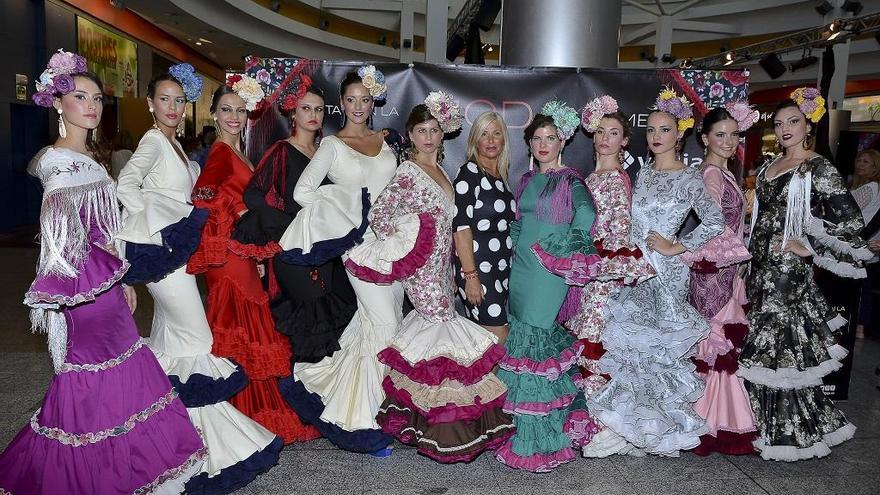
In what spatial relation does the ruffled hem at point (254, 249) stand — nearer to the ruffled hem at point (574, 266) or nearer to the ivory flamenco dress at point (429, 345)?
the ivory flamenco dress at point (429, 345)

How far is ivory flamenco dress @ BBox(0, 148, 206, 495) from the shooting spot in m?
2.62

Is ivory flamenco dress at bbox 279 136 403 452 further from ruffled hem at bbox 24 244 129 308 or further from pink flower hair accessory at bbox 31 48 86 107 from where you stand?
pink flower hair accessory at bbox 31 48 86 107

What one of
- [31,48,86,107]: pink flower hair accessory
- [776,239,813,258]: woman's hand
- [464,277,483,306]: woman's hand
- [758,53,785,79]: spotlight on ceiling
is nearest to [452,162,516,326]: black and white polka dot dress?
[464,277,483,306]: woman's hand

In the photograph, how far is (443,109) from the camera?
3.45 meters

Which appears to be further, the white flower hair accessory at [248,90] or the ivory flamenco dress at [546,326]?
the white flower hair accessory at [248,90]

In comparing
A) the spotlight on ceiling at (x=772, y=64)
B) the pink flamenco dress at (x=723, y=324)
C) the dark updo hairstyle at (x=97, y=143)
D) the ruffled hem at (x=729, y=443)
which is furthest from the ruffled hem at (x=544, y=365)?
the spotlight on ceiling at (x=772, y=64)

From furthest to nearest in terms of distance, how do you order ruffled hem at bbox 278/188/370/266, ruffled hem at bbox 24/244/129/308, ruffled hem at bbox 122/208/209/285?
ruffled hem at bbox 278/188/370/266 < ruffled hem at bbox 122/208/209/285 < ruffled hem at bbox 24/244/129/308

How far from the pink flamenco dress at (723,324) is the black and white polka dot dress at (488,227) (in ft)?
3.44

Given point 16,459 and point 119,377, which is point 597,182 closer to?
point 119,377

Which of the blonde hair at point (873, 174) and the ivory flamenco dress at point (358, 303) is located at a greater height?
the blonde hair at point (873, 174)

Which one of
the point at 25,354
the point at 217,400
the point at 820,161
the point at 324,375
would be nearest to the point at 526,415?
the point at 324,375

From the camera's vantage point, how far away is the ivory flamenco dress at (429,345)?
3.25 m

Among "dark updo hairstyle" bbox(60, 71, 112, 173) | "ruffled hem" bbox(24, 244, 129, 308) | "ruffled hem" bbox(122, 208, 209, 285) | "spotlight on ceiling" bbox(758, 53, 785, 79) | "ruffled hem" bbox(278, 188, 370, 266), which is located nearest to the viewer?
"ruffled hem" bbox(24, 244, 129, 308)

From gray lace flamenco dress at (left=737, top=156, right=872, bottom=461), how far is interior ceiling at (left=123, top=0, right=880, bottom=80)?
960 cm
